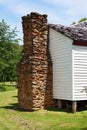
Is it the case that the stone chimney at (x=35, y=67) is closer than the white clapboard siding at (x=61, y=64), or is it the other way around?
the white clapboard siding at (x=61, y=64)

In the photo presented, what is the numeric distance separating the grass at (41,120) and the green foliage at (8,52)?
1078 inches

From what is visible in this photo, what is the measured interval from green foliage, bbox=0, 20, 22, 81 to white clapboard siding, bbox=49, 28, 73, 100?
25.8 metres

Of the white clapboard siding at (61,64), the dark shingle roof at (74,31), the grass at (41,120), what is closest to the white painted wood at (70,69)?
the white clapboard siding at (61,64)

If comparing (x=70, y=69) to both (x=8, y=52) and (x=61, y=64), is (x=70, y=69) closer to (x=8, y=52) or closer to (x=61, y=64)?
(x=61, y=64)

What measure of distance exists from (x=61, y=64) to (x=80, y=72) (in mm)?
1411

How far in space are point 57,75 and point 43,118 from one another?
4.10 metres

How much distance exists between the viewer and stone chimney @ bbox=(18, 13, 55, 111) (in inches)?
864

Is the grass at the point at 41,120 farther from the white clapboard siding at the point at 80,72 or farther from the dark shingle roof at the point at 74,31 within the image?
the dark shingle roof at the point at 74,31

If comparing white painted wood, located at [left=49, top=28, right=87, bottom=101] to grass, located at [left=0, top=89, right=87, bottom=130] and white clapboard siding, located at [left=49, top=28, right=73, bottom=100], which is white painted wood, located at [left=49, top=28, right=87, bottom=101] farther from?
grass, located at [left=0, top=89, right=87, bottom=130]

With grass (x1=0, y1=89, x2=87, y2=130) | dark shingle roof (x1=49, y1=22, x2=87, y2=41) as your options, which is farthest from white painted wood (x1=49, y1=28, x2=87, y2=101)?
grass (x1=0, y1=89, x2=87, y2=130)

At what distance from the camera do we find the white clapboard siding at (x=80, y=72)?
21031mm

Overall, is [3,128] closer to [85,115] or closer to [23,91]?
[85,115]

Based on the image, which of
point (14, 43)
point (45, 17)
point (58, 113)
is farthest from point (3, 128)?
point (14, 43)

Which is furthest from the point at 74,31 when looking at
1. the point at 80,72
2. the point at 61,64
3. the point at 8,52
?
the point at 8,52
